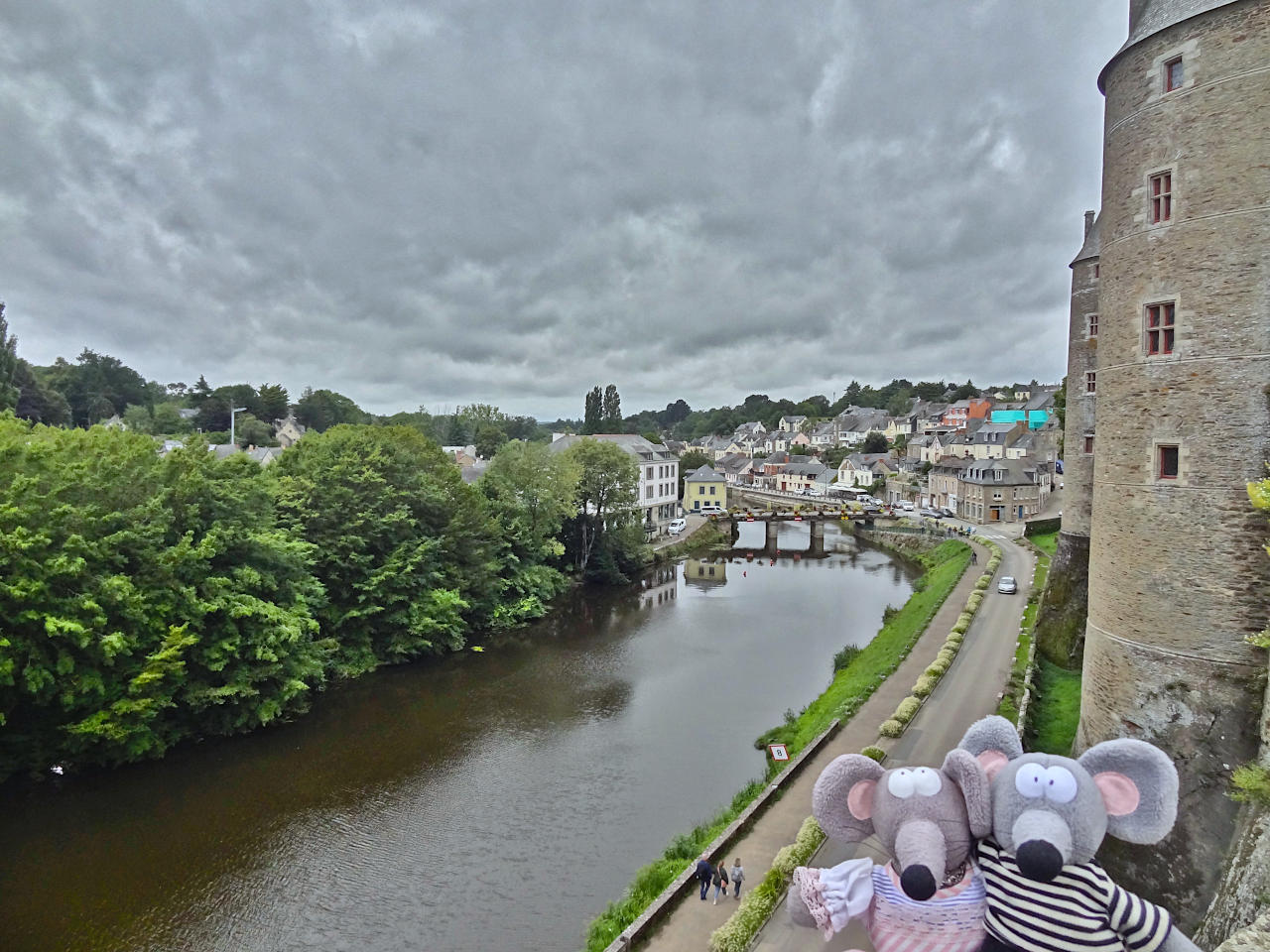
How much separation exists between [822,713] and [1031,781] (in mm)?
16954

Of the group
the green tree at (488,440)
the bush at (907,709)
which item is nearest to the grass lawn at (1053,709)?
the bush at (907,709)

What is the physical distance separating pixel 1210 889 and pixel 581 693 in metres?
17.6

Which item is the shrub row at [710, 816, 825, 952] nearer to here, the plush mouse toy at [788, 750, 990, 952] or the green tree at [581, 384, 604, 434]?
the plush mouse toy at [788, 750, 990, 952]

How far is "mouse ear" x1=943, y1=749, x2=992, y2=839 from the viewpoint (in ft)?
17.2

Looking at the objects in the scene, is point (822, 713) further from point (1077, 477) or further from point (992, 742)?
point (992, 742)

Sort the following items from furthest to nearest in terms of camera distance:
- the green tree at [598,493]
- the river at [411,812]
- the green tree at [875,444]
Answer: the green tree at [875,444] < the green tree at [598,493] < the river at [411,812]

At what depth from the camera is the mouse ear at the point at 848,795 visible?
5.68 metres

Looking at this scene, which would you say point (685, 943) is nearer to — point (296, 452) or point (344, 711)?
point (344, 711)

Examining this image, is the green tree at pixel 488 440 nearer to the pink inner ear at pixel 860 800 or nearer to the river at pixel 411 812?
Result: the river at pixel 411 812

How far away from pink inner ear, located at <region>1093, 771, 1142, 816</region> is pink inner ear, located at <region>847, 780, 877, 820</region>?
157 centimetres

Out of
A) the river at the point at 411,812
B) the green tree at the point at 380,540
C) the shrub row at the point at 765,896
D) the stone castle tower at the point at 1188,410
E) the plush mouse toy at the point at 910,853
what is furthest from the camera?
the green tree at the point at 380,540

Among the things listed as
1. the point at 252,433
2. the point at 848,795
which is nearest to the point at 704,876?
the point at 848,795

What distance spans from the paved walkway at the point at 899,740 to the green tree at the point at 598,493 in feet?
61.9

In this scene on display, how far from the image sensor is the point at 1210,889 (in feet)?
31.4
